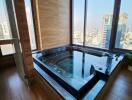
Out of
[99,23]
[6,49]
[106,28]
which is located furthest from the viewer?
[99,23]

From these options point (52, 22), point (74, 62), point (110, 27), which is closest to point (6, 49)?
point (52, 22)

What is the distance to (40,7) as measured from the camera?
255 centimetres

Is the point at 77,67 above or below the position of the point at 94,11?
below

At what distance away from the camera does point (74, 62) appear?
239 centimetres

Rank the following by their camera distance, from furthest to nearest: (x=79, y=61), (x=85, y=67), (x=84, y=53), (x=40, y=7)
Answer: (x=84, y=53), (x=40, y=7), (x=79, y=61), (x=85, y=67)

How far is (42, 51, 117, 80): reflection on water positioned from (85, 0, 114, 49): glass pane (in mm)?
613

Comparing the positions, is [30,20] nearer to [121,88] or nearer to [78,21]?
[78,21]

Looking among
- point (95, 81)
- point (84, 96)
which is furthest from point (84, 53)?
point (84, 96)

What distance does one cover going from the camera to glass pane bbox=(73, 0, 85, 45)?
3209 mm

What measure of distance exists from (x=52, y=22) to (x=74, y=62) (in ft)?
4.65

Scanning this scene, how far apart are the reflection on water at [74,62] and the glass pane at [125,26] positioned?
0.68 m

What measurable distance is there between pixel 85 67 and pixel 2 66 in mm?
1951

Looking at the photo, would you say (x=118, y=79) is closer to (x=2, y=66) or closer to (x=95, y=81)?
(x=95, y=81)

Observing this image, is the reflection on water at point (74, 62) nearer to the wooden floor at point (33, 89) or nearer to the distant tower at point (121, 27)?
the wooden floor at point (33, 89)
